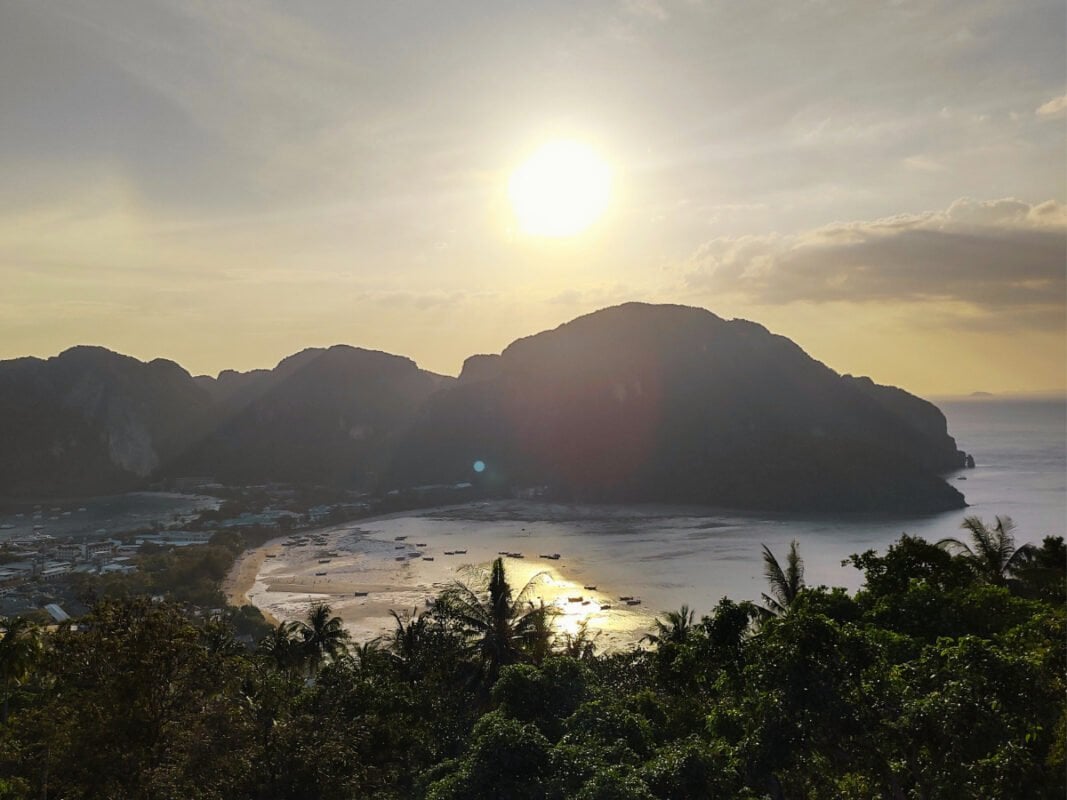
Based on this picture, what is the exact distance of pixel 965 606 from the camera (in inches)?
603

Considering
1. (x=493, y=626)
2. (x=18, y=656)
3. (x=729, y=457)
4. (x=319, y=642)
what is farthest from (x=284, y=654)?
(x=729, y=457)

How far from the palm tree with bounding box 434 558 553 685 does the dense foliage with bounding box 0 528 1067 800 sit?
1693 mm

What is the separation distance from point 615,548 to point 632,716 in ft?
291

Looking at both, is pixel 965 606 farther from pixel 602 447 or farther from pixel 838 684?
pixel 602 447

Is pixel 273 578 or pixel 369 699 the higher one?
pixel 369 699

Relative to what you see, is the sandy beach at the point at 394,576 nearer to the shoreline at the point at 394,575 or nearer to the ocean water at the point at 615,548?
the shoreline at the point at 394,575

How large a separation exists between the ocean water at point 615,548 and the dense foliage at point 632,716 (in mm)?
44319

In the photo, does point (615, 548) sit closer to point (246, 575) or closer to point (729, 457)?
point (246, 575)

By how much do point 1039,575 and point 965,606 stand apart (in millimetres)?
12931

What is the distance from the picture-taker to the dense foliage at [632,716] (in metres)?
10.3

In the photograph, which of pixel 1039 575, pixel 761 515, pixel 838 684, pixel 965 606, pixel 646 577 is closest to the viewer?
pixel 838 684

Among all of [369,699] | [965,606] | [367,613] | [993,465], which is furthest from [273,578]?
[993,465]

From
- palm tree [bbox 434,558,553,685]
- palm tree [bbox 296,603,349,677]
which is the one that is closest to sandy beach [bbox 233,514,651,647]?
palm tree [bbox 296,603,349,677]

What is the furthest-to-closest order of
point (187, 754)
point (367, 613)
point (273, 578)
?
point (273, 578) → point (367, 613) → point (187, 754)
